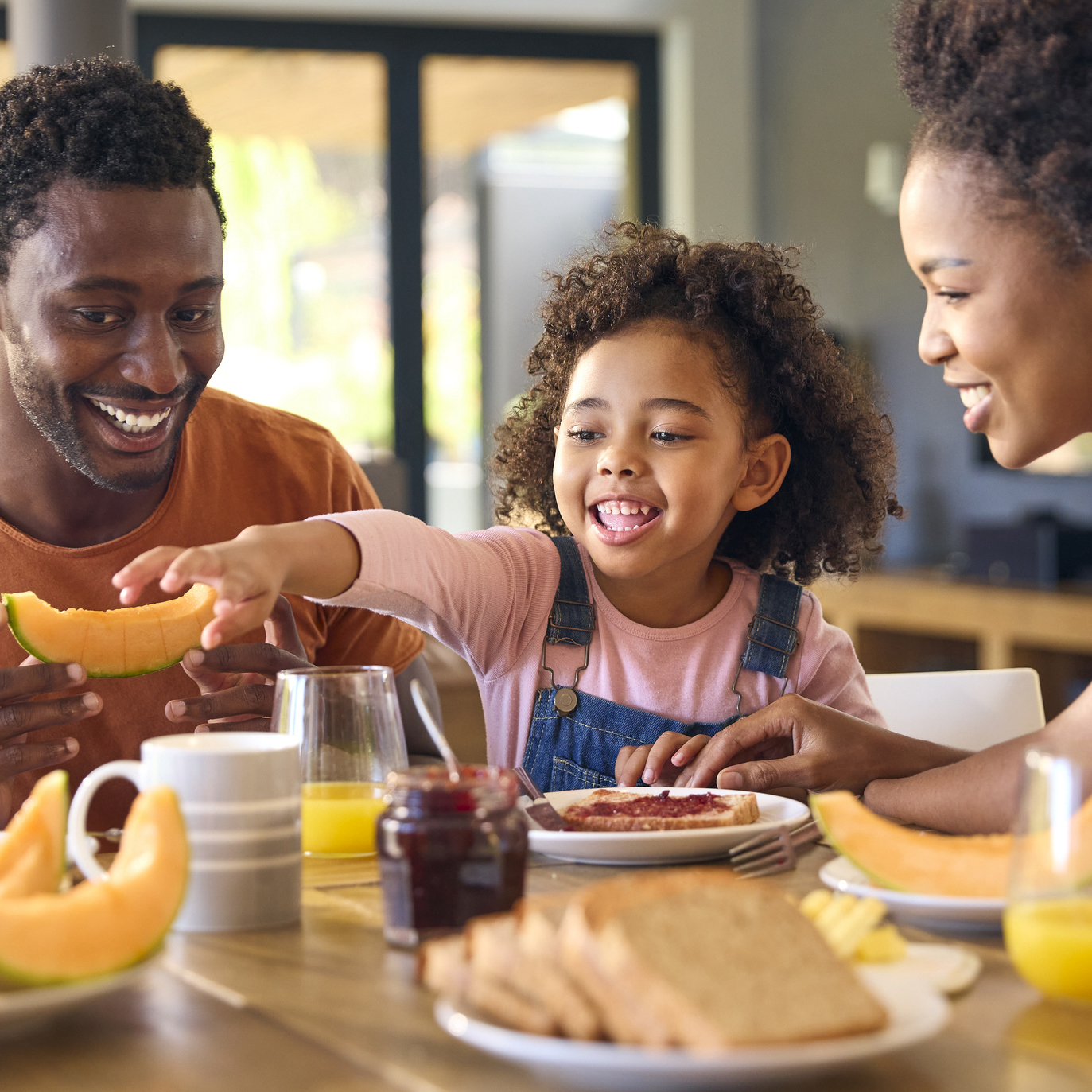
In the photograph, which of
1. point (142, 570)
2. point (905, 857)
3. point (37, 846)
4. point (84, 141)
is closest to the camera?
point (37, 846)

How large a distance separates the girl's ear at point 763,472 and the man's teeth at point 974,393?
0.46 m

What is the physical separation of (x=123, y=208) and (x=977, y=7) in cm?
104

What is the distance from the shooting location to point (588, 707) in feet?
6.19

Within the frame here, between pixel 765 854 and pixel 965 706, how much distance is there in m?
0.90

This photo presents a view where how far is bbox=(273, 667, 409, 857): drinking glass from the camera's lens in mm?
1277

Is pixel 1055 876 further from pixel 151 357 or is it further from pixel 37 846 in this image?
pixel 151 357

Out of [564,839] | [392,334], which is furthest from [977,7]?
[392,334]

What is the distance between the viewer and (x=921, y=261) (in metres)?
1.51

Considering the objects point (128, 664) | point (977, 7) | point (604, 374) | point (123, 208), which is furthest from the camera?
point (604, 374)

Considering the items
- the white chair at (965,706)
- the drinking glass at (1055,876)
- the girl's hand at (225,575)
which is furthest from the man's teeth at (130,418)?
the drinking glass at (1055,876)

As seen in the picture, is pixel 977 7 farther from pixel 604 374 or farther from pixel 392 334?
pixel 392 334

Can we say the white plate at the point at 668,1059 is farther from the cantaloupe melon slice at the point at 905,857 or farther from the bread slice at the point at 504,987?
the cantaloupe melon slice at the point at 905,857

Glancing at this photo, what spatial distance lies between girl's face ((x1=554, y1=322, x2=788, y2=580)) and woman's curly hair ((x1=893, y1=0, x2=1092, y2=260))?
0.52 metres

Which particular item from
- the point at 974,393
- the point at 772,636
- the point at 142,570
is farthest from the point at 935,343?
the point at 142,570
